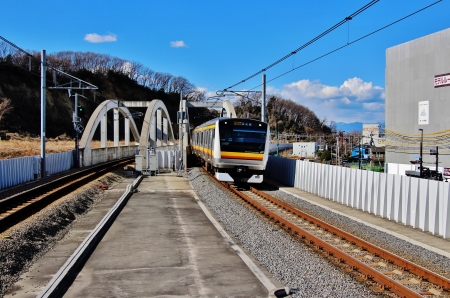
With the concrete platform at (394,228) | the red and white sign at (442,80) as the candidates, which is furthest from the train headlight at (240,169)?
the red and white sign at (442,80)

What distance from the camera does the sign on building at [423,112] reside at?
36000mm

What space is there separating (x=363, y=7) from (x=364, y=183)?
554 cm

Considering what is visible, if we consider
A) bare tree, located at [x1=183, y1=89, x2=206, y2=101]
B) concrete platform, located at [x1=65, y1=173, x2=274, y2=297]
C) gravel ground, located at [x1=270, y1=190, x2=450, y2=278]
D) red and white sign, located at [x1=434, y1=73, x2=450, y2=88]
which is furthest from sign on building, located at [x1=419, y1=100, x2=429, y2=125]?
A: bare tree, located at [x1=183, y1=89, x2=206, y2=101]

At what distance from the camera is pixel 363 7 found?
11.1 m

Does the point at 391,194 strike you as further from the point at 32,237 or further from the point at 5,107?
the point at 5,107

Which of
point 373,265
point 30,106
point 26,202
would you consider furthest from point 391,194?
point 30,106

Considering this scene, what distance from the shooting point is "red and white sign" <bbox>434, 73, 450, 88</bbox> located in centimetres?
3359

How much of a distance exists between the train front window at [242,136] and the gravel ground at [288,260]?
266 inches

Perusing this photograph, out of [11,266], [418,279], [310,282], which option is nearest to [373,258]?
[418,279]

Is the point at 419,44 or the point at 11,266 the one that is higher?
the point at 419,44

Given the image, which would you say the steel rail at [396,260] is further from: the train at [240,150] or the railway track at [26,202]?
the train at [240,150]

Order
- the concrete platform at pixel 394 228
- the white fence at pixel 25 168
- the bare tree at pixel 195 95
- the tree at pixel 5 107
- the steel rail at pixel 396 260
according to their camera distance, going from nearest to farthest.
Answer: the steel rail at pixel 396 260
the concrete platform at pixel 394 228
the white fence at pixel 25 168
the tree at pixel 5 107
the bare tree at pixel 195 95

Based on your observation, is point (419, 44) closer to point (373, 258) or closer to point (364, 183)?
point (364, 183)

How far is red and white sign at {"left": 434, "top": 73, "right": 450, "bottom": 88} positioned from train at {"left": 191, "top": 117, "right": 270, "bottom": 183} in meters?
20.7
